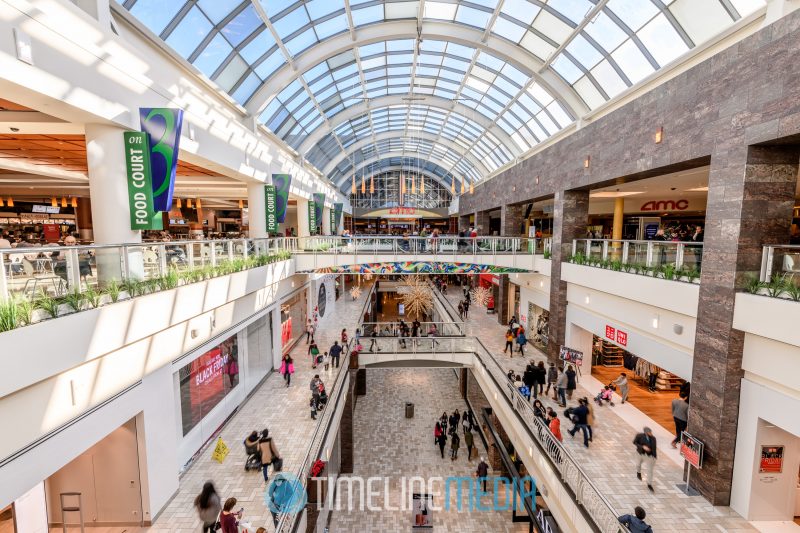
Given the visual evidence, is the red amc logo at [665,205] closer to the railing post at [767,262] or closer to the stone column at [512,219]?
the stone column at [512,219]

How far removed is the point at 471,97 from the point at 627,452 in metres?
20.3

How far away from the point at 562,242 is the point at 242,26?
1336 cm

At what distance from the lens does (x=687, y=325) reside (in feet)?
28.5

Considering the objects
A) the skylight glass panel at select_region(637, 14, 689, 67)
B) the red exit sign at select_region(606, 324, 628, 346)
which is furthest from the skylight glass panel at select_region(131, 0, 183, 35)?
the red exit sign at select_region(606, 324, 628, 346)

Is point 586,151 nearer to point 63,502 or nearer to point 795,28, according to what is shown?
point 795,28

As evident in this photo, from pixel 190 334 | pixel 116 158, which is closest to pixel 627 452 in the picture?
pixel 190 334

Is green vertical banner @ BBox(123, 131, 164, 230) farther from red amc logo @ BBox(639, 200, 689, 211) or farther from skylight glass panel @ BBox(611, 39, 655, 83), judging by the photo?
red amc logo @ BBox(639, 200, 689, 211)

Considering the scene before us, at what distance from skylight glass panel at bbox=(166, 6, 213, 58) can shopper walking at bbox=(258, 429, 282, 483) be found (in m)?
10.1

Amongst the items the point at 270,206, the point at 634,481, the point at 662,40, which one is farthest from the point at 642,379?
the point at 270,206

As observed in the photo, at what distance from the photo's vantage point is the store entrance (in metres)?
11.9

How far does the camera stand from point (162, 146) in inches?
288

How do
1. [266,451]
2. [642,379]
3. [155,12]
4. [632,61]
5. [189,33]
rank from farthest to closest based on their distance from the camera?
[642,379], [632,61], [189,33], [155,12], [266,451]

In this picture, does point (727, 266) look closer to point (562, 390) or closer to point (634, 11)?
point (562, 390)

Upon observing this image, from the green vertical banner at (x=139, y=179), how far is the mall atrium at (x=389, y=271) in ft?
0.12
